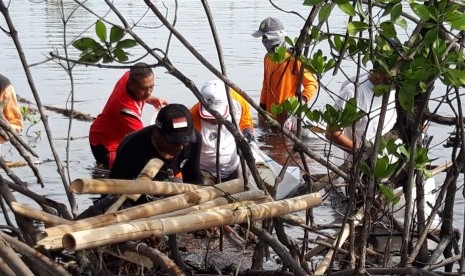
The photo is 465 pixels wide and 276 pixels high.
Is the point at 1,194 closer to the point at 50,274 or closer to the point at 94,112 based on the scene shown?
the point at 50,274

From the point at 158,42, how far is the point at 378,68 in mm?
16395

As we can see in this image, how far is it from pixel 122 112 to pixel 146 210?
4652 millimetres

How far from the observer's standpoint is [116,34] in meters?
3.71

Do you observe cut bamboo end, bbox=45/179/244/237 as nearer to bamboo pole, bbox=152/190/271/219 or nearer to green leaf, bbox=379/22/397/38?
bamboo pole, bbox=152/190/271/219

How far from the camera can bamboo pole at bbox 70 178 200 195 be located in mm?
3707

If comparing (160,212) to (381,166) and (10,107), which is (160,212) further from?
(10,107)

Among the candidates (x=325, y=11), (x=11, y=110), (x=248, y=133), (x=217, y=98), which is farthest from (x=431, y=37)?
(x=11, y=110)

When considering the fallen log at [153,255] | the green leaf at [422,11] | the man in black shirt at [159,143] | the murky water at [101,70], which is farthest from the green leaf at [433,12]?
the murky water at [101,70]

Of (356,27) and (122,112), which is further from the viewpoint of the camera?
(122,112)

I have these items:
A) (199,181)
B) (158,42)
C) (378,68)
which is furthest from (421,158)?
(158,42)

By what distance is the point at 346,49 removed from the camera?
358cm

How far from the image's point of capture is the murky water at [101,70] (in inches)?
424

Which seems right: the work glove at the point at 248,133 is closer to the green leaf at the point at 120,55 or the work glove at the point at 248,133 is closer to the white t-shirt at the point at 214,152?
the white t-shirt at the point at 214,152

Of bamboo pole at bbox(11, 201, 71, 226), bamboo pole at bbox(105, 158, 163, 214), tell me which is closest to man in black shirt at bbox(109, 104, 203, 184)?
bamboo pole at bbox(105, 158, 163, 214)
